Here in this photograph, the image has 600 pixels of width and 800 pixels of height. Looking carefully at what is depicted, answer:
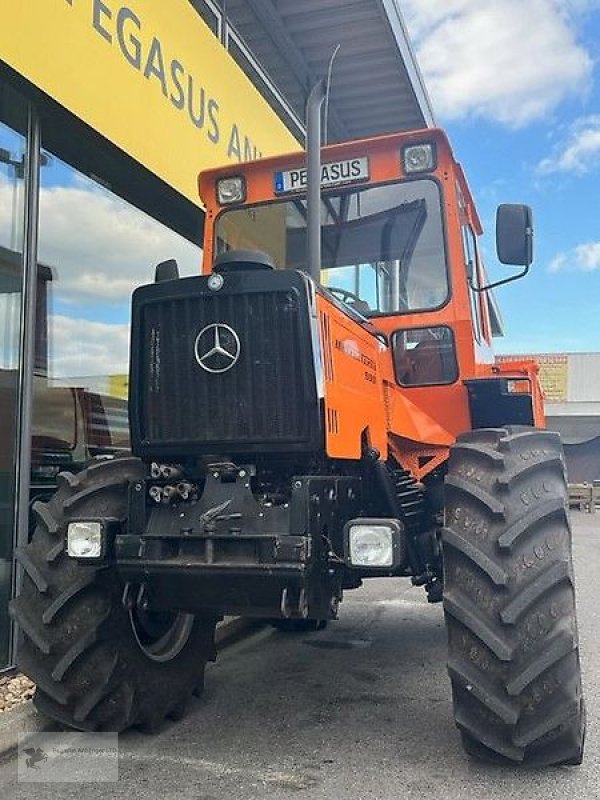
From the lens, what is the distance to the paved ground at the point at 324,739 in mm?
Answer: 3391

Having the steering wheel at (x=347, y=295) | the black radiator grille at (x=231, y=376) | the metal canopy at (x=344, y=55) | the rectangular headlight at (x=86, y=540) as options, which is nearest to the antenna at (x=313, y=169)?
the black radiator grille at (x=231, y=376)

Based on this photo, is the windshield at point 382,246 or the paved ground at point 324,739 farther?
the windshield at point 382,246

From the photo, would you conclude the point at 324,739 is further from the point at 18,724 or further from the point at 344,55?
the point at 344,55

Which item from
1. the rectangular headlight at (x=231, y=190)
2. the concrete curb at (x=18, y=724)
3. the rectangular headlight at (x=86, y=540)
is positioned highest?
the rectangular headlight at (x=231, y=190)

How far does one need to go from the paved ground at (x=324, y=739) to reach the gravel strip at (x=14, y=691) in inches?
26.0

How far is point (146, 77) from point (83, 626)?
12.9 ft

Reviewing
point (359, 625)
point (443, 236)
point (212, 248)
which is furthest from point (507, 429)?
point (359, 625)

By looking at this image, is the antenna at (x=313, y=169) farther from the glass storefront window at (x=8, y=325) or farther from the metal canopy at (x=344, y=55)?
the metal canopy at (x=344, y=55)

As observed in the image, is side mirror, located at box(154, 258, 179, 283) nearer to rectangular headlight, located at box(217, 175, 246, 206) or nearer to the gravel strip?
rectangular headlight, located at box(217, 175, 246, 206)

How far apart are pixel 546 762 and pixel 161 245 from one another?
536 cm

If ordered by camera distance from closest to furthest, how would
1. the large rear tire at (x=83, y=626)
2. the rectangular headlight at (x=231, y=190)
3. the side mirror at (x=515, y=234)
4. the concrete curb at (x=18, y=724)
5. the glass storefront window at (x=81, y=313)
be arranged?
the large rear tire at (x=83, y=626) → the concrete curb at (x=18, y=724) → the side mirror at (x=515, y=234) → the rectangular headlight at (x=231, y=190) → the glass storefront window at (x=81, y=313)

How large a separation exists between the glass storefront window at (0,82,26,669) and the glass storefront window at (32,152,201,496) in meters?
0.43

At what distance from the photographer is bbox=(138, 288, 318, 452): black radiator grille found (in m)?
3.58

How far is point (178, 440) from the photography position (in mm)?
Result: 3742
